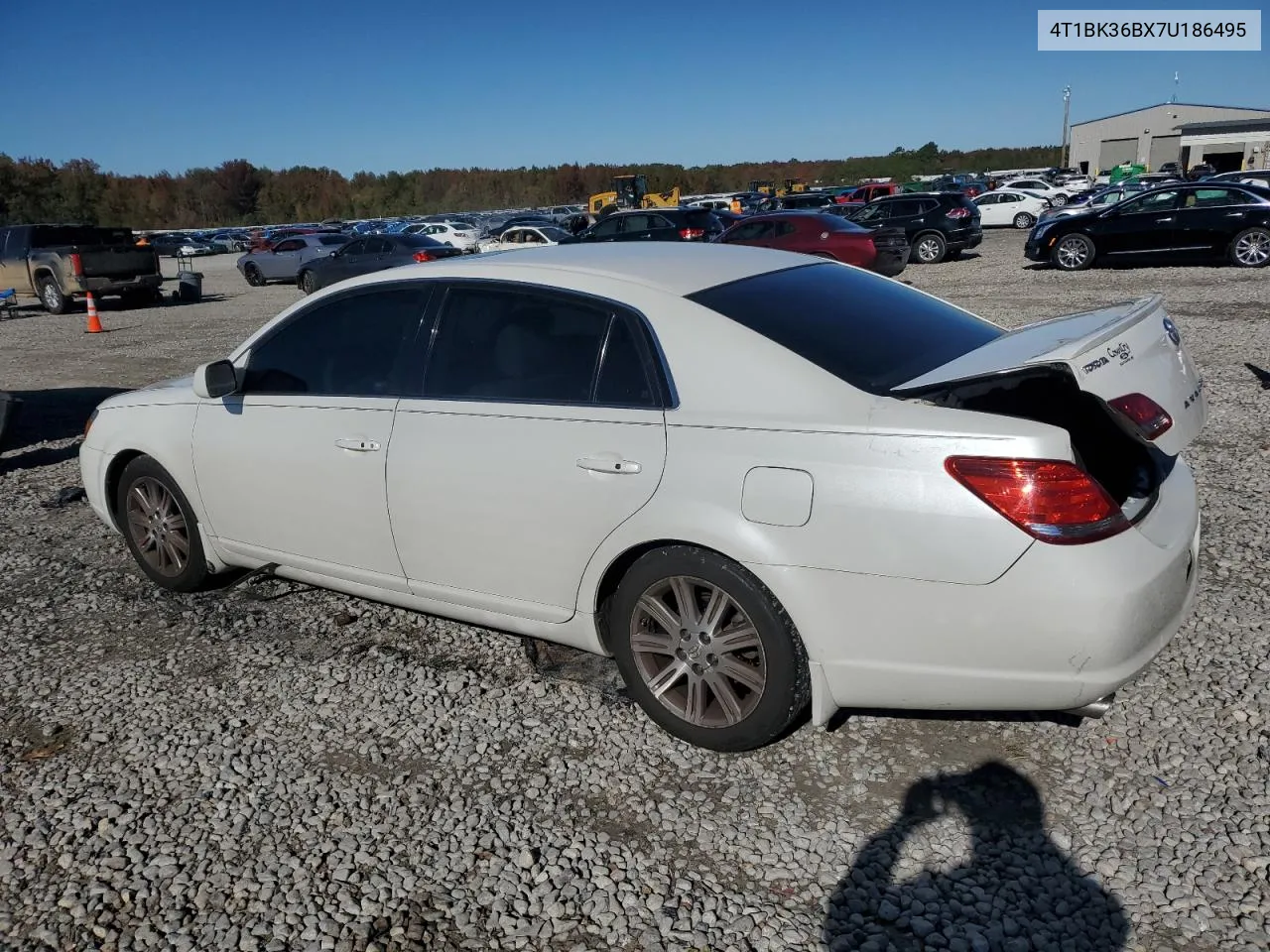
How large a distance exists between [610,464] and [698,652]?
67cm

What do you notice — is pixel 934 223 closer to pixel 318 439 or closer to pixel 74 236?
pixel 74 236

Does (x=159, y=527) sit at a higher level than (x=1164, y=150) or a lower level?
lower

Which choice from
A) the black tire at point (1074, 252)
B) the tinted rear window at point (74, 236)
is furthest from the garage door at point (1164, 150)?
the tinted rear window at point (74, 236)

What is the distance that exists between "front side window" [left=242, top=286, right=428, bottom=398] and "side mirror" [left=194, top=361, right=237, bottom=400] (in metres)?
0.09

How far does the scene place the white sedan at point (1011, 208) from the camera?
34625mm

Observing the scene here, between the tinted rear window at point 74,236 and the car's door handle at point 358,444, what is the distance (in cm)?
1975

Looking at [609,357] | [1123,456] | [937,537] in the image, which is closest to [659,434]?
[609,357]

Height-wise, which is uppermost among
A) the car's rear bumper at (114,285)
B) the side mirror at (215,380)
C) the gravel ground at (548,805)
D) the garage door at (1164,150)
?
the garage door at (1164,150)

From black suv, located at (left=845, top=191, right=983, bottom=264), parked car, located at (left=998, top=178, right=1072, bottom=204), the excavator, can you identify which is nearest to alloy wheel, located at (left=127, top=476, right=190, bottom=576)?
black suv, located at (left=845, top=191, right=983, bottom=264)

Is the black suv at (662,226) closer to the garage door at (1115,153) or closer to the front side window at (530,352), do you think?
the front side window at (530,352)

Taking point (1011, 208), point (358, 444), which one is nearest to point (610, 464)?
point (358, 444)

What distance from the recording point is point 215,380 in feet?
13.7

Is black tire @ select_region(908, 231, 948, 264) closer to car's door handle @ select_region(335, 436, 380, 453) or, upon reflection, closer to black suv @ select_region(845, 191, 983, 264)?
black suv @ select_region(845, 191, 983, 264)

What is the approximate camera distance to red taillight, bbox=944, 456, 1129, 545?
8.46 feet
